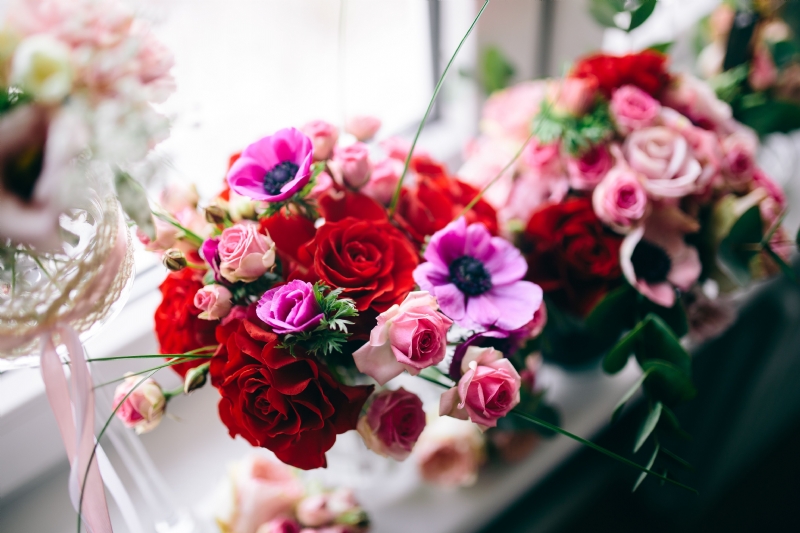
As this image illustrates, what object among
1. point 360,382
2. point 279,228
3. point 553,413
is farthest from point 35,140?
point 553,413

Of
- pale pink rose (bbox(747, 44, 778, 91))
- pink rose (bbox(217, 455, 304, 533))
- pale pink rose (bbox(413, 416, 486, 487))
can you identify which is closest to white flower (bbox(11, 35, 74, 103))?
pink rose (bbox(217, 455, 304, 533))

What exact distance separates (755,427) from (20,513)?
1333 mm

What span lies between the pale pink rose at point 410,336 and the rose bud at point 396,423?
0.07m

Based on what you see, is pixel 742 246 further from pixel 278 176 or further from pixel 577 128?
pixel 278 176

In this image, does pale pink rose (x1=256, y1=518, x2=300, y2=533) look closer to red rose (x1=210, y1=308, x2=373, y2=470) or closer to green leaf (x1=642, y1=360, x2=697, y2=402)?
red rose (x1=210, y1=308, x2=373, y2=470)

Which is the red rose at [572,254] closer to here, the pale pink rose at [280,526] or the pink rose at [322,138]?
the pink rose at [322,138]

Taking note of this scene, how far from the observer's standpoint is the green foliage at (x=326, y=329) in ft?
1.22

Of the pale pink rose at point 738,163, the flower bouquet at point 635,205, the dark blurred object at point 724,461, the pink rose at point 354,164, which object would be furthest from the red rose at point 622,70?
the dark blurred object at point 724,461

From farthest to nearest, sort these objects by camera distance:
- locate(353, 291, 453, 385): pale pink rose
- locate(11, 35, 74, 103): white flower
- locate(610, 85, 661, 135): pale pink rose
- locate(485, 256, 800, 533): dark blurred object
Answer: locate(485, 256, 800, 533): dark blurred object, locate(610, 85, 661, 135): pale pink rose, locate(353, 291, 453, 385): pale pink rose, locate(11, 35, 74, 103): white flower

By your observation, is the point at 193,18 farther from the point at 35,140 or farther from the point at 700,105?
the point at 700,105

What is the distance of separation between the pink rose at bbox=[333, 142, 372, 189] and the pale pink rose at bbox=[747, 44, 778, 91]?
0.65 metres

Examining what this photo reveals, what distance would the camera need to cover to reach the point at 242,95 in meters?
0.73

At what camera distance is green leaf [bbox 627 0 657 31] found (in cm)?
61

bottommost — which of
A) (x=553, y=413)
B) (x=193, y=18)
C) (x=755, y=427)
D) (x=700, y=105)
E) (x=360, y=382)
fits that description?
(x=755, y=427)
